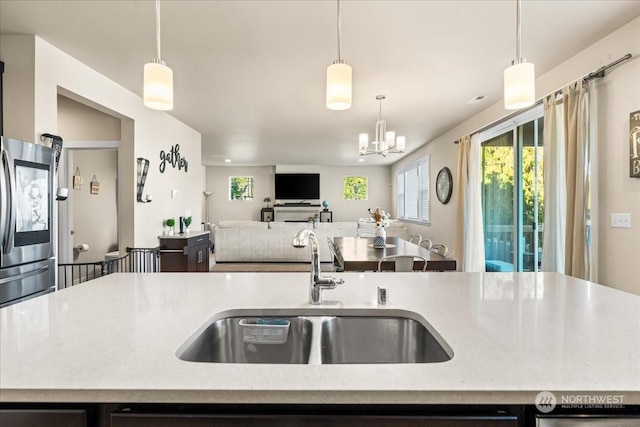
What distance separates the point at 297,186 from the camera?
11469 millimetres

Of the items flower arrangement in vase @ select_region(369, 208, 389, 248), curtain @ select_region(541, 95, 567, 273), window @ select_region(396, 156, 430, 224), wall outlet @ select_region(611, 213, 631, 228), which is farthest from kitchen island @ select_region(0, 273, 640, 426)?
window @ select_region(396, 156, 430, 224)

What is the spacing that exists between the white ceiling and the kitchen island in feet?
6.53

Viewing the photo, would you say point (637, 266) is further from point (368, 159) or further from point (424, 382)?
point (368, 159)

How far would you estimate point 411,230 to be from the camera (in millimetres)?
9188

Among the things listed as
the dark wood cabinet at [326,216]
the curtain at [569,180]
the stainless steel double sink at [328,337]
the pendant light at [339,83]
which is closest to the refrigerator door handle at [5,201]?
the stainless steel double sink at [328,337]

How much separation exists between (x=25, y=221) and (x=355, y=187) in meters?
10.1

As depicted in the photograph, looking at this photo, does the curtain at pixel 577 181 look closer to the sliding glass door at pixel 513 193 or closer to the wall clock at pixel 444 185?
the sliding glass door at pixel 513 193

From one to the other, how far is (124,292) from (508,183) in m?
4.60

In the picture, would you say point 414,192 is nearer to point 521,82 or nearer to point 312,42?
point 312,42

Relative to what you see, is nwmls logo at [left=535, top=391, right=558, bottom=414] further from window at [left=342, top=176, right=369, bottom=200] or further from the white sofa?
window at [left=342, top=176, right=369, bottom=200]

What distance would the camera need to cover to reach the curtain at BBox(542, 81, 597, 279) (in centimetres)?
294

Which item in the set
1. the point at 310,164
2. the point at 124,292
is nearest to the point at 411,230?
the point at 310,164

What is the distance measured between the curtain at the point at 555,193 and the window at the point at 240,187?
953cm

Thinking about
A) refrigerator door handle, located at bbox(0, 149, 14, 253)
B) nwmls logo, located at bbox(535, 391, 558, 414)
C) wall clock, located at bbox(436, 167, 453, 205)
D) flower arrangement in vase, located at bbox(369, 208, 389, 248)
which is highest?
wall clock, located at bbox(436, 167, 453, 205)
